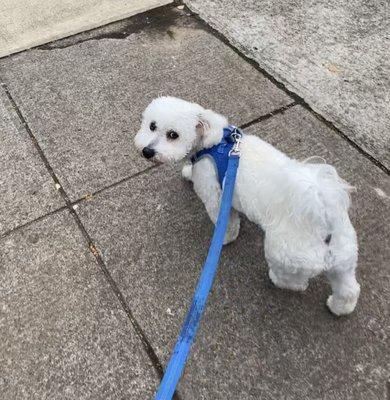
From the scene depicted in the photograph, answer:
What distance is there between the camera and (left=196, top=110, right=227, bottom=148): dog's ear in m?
2.61

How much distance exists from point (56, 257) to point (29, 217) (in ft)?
1.39

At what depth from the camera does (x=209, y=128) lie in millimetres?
2613

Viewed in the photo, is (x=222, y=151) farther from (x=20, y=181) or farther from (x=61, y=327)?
(x=20, y=181)

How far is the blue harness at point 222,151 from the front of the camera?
8.70 ft

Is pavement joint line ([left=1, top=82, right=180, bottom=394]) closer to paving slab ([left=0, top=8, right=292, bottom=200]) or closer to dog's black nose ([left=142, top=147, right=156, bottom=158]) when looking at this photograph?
paving slab ([left=0, top=8, right=292, bottom=200])

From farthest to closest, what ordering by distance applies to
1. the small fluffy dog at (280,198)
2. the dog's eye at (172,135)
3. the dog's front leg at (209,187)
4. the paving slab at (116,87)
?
1. the paving slab at (116,87)
2. the dog's front leg at (209,187)
3. the dog's eye at (172,135)
4. the small fluffy dog at (280,198)

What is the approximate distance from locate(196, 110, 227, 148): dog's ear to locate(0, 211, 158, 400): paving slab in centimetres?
113

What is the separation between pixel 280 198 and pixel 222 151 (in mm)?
657

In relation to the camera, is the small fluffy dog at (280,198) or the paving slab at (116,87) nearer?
the small fluffy dog at (280,198)

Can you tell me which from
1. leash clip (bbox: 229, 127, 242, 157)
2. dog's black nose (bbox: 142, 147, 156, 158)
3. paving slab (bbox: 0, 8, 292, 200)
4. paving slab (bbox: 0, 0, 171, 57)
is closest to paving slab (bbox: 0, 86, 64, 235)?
paving slab (bbox: 0, 8, 292, 200)

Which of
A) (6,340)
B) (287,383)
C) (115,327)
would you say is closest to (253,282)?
(287,383)

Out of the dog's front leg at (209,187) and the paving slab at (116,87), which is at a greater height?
the dog's front leg at (209,187)

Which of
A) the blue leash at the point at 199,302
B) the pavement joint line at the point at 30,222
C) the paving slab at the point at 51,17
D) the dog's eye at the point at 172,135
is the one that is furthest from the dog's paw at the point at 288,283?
the paving slab at the point at 51,17

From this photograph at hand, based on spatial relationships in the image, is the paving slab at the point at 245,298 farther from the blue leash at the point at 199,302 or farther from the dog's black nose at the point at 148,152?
the dog's black nose at the point at 148,152
